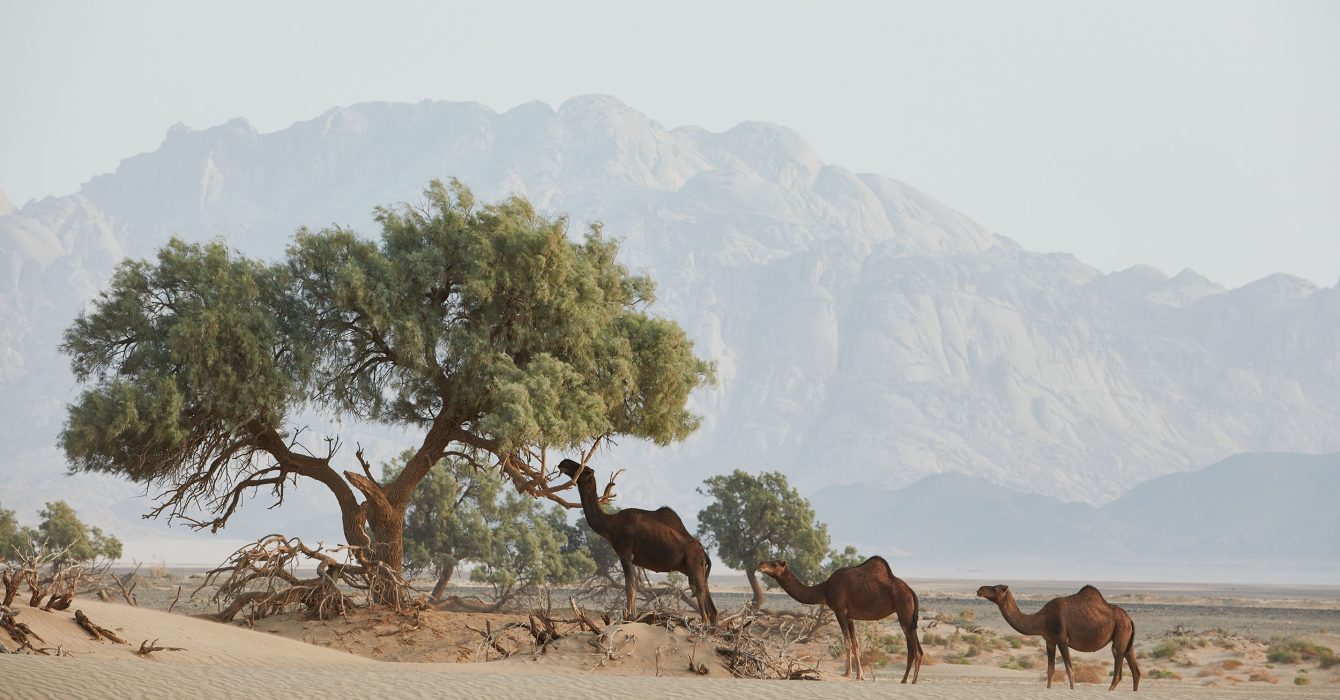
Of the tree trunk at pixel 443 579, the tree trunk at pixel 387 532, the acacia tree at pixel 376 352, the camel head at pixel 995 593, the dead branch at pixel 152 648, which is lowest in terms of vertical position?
the dead branch at pixel 152 648

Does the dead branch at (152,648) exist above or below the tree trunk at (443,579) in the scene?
below

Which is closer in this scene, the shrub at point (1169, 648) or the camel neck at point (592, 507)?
the camel neck at point (592, 507)

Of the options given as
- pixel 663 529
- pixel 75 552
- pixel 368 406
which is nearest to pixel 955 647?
pixel 368 406

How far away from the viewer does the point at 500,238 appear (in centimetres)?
2466

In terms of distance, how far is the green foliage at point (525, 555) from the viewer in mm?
45781

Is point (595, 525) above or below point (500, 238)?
below

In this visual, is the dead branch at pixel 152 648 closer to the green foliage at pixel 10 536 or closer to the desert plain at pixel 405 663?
the desert plain at pixel 405 663

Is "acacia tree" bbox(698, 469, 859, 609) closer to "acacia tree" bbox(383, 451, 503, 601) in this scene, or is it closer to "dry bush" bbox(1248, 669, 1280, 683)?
"acacia tree" bbox(383, 451, 503, 601)

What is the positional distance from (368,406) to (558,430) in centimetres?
614

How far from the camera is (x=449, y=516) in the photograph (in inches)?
1753

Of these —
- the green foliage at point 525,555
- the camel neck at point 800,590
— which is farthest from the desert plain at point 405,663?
the green foliage at point 525,555

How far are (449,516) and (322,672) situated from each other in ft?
95.2

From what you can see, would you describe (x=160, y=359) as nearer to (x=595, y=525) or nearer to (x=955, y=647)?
(x=595, y=525)

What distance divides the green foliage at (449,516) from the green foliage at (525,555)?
73 centimetres
